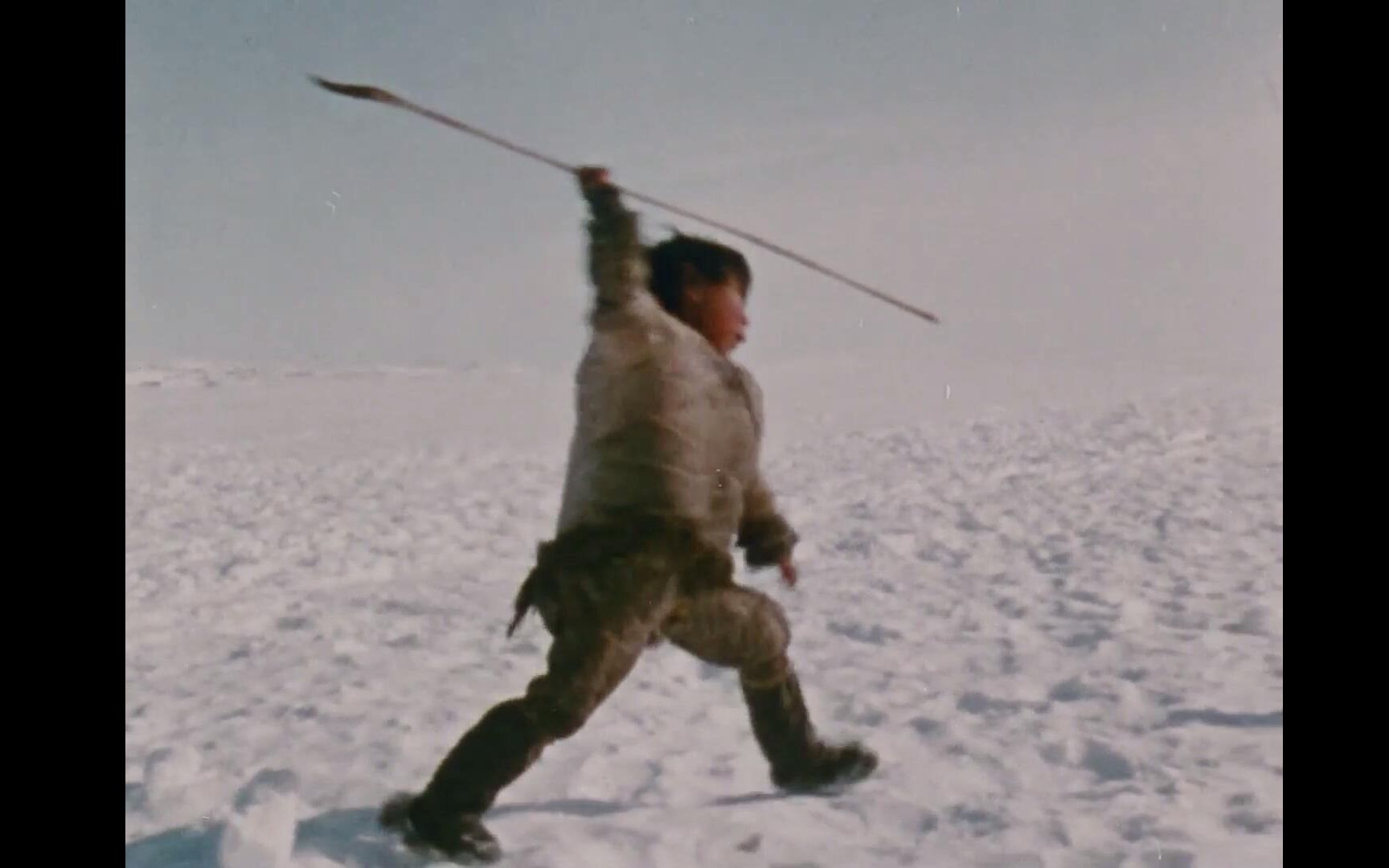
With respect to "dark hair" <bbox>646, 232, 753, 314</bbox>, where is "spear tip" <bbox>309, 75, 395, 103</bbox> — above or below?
above

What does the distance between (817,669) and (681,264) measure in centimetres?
234

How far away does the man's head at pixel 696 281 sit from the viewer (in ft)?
9.02

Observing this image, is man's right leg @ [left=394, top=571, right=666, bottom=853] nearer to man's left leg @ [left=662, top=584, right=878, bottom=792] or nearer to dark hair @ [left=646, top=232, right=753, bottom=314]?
man's left leg @ [left=662, top=584, right=878, bottom=792]

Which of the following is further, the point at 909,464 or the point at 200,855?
the point at 909,464

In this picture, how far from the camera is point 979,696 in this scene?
403 centimetres

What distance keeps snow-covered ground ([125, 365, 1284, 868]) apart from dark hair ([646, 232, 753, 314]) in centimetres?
145

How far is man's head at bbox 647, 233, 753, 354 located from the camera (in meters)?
2.75

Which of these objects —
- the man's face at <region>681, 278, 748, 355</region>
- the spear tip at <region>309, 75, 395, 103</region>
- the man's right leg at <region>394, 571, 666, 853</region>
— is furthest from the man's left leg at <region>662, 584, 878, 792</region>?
A: the spear tip at <region>309, 75, 395, 103</region>

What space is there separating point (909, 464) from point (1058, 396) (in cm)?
526

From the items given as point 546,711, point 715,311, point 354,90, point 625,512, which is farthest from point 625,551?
point 354,90

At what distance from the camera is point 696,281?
275 cm

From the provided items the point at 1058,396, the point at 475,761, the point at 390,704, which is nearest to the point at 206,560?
the point at 390,704

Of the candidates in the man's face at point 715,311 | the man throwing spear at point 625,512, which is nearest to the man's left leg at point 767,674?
the man throwing spear at point 625,512
